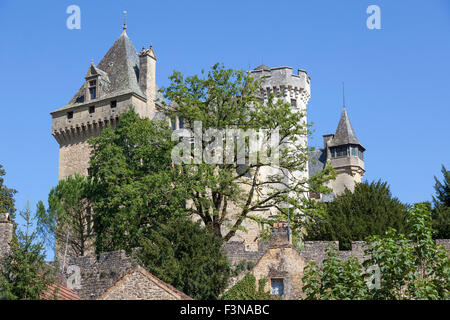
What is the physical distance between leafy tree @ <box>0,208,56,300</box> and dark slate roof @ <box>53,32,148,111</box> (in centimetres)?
2627


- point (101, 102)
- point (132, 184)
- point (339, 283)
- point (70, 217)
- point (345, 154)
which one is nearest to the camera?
point (339, 283)

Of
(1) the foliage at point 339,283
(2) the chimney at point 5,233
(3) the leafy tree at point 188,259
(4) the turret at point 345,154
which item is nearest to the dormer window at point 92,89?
(4) the turret at point 345,154

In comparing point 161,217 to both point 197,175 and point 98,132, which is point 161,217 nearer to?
point 197,175

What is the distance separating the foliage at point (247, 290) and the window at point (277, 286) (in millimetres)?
356

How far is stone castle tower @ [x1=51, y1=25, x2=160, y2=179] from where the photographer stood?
2018 inches

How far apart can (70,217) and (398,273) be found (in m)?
23.9

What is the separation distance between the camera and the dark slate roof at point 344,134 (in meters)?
67.0

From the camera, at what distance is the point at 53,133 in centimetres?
5391

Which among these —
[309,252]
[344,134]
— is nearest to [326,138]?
[344,134]

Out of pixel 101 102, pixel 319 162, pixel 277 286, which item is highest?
pixel 101 102

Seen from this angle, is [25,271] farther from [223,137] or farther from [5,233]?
[223,137]

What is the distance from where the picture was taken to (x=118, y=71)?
2105 inches
